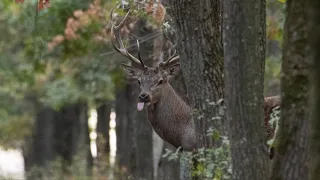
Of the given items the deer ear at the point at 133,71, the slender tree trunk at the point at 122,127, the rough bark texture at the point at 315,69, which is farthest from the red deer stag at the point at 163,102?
the slender tree trunk at the point at 122,127

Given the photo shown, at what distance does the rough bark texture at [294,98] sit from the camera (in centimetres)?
873

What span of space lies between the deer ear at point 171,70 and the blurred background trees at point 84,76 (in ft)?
1.70

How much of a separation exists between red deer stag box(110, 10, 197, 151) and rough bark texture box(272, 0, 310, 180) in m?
6.29

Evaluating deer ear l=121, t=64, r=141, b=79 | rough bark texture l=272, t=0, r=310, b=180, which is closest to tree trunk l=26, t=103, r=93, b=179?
deer ear l=121, t=64, r=141, b=79

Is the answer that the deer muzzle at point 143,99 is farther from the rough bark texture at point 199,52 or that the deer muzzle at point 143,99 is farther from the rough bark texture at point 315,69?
the rough bark texture at point 315,69

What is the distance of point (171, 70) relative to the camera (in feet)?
50.6

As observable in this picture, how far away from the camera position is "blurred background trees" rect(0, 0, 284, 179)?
20391 millimetres

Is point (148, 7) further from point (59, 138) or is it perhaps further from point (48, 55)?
point (59, 138)

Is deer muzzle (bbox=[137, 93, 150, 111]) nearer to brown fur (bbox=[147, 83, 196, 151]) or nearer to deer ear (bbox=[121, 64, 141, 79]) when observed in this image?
brown fur (bbox=[147, 83, 196, 151])

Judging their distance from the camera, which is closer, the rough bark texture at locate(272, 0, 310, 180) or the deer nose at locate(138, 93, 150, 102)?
the rough bark texture at locate(272, 0, 310, 180)

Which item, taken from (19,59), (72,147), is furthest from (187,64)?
(72,147)

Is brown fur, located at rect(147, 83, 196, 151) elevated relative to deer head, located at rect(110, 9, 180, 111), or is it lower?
lower

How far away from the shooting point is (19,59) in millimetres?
30938

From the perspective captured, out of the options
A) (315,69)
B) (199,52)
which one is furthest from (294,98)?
(199,52)
